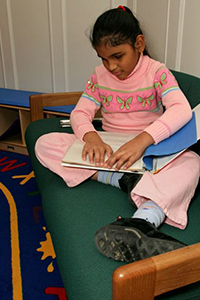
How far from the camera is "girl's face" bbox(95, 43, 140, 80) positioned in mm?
1041

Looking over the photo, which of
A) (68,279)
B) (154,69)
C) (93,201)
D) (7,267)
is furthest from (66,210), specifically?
(154,69)

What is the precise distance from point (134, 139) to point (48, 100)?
813 mm

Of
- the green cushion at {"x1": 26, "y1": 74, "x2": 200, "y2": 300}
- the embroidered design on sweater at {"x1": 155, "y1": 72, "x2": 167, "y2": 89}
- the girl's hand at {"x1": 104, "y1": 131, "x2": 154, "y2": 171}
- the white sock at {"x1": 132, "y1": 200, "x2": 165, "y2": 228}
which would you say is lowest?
the green cushion at {"x1": 26, "y1": 74, "x2": 200, "y2": 300}

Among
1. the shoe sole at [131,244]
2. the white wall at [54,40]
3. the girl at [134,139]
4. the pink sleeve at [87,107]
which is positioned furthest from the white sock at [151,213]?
the white wall at [54,40]

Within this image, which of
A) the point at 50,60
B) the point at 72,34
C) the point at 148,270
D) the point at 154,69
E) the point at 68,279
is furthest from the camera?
the point at 50,60

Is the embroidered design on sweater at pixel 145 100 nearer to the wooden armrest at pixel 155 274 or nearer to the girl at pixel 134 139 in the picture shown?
the girl at pixel 134 139

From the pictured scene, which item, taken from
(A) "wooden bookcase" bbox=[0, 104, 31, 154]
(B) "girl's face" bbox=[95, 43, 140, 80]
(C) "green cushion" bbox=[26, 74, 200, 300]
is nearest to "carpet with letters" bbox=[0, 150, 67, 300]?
(C) "green cushion" bbox=[26, 74, 200, 300]

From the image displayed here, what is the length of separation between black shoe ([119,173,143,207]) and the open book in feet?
0.13

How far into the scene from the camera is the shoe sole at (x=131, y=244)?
0.64 metres

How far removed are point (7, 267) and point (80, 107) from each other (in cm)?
67

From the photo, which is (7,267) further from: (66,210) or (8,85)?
(8,85)

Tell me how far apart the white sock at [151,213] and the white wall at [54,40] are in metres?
0.94

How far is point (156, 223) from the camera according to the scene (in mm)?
775

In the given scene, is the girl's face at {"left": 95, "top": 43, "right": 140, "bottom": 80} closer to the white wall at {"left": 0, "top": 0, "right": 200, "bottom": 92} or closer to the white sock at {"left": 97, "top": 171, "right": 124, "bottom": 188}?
the white sock at {"left": 97, "top": 171, "right": 124, "bottom": 188}
